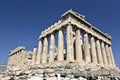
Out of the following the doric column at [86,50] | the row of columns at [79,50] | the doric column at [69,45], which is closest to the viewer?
the doric column at [69,45]

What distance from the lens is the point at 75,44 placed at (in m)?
42.1

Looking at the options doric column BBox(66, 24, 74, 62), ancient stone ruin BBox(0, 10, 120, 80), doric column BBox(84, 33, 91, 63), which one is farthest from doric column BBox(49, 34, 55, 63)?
doric column BBox(84, 33, 91, 63)

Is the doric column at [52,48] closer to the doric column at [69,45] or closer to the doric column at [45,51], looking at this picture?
the doric column at [45,51]

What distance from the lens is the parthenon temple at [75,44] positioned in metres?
36.3

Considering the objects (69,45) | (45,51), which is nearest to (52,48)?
(45,51)

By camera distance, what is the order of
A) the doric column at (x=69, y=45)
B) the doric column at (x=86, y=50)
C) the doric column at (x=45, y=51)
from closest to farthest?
the doric column at (x=69, y=45)
the doric column at (x=86, y=50)
the doric column at (x=45, y=51)

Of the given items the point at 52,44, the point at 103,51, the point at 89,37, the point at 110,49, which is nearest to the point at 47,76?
the point at 52,44

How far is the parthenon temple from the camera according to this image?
3628 centimetres

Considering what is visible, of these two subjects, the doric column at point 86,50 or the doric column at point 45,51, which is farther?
the doric column at point 45,51

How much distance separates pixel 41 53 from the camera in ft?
150

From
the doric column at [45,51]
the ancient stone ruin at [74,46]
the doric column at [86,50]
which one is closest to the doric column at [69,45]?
the ancient stone ruin at [74,46]

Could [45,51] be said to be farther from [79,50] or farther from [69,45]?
[79,50]

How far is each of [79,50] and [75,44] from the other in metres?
5.74

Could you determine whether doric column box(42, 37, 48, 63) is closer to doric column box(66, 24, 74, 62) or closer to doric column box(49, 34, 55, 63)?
doric column box(49, 34, 55, 63)
